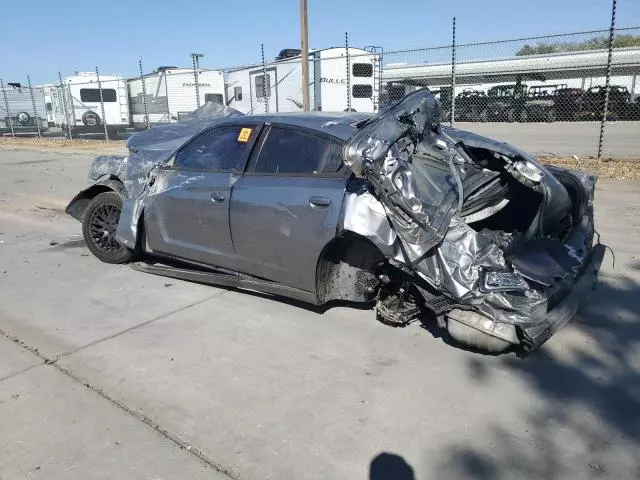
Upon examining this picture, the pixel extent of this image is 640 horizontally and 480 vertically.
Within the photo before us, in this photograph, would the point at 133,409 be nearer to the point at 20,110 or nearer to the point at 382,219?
the point at 382,219

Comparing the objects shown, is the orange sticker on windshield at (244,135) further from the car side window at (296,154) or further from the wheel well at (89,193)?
the wheel well at (89,193)

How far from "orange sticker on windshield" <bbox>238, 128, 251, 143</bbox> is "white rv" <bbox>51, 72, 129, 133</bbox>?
2376cm

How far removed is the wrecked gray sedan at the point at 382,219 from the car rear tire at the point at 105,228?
0.45m

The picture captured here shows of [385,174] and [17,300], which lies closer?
[385,174]

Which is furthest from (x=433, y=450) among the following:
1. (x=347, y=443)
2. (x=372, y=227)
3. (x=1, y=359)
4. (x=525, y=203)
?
(x=1, y=359)

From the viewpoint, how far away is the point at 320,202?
3740 mm

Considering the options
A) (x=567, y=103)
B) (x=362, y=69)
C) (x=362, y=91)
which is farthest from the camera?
(x=567, y=103)

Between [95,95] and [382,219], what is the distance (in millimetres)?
27043

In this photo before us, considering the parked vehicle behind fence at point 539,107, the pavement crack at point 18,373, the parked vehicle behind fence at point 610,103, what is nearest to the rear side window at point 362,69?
the parked vehicle behind fence at point 610,103

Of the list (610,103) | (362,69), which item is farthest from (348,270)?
(610,103)

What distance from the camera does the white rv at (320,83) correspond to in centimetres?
1738

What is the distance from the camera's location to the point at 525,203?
14.0 ft

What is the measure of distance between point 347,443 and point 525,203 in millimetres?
2571

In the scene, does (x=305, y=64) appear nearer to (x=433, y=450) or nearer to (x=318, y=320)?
(x=318, y=320)
